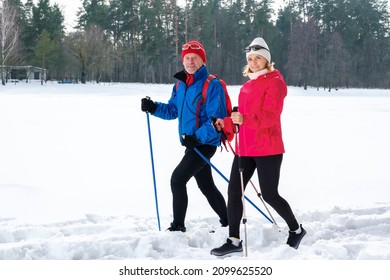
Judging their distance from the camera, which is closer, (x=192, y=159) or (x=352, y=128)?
(x=192, y=159)

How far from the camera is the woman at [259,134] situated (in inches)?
127

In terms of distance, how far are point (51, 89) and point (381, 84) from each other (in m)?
38.8

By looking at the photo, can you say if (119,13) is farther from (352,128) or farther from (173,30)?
(352,128)

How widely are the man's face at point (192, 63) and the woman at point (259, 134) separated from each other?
44 centimetres

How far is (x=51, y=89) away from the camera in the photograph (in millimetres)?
37406

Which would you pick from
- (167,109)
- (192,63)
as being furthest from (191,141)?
(192,63)

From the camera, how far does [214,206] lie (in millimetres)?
4031

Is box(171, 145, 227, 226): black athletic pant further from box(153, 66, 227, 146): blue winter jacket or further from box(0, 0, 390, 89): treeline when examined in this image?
box(0, 0, 390, 89): treeline

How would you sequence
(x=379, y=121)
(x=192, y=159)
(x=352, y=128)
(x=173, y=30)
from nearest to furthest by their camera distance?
(x=192, y=159)
(x=352, y=128)
(x=379, y=121)
(x=173, y=30)

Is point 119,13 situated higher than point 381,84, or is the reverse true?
point 119,13

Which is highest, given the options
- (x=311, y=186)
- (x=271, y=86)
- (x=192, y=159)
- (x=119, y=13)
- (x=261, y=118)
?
(x=119, y=13)

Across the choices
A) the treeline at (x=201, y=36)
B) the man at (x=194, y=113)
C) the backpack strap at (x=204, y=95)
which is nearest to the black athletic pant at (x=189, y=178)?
the man at (x=194, y=113)

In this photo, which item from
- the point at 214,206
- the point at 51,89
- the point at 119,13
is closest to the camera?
the point at 214,206

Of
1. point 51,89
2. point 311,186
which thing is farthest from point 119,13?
point 311,186
